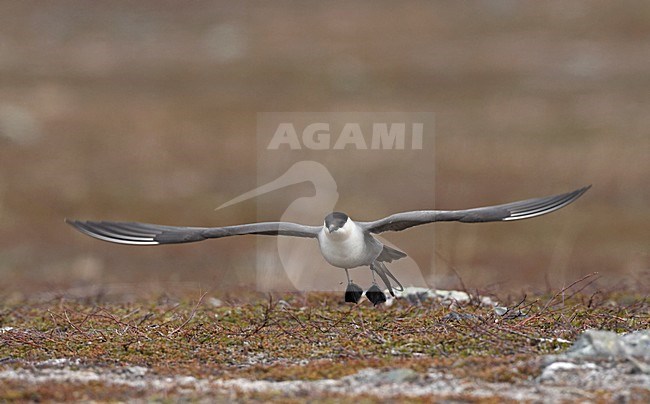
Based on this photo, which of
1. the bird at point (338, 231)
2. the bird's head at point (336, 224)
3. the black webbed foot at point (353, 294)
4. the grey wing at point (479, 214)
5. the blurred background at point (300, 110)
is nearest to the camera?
the grey wing at point (479, 214)

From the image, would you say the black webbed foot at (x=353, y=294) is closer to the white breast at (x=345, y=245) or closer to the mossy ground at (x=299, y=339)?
the mossy ground at (x=299, y=339)

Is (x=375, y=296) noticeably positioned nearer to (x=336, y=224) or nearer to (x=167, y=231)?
(x=336, y=224)

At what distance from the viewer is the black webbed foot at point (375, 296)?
384 inches

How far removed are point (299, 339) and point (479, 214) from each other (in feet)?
6.87

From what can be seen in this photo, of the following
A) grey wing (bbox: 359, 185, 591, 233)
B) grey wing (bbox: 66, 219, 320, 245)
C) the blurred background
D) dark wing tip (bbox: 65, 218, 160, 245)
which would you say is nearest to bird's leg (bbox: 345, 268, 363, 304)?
grey wing (bbox: 359, 185, 591, 233)

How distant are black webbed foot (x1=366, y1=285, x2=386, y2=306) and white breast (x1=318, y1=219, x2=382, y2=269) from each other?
351 millimetres

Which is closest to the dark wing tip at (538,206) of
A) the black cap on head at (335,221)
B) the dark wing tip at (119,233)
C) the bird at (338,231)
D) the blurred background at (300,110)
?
the bird at (338,231)

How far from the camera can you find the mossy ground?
24.2 ft

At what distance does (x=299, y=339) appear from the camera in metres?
8.67

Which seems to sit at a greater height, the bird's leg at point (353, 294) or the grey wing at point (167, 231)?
the grey wing at point (167, 231)

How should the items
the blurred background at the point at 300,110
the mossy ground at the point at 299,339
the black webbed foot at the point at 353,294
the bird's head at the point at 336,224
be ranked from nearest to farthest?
the mossy ground at the point at 299,339 → the bird's head at the point at 336,224 → the black webbed foot at the point at 353,294 → the blurred background at the point at 300,110

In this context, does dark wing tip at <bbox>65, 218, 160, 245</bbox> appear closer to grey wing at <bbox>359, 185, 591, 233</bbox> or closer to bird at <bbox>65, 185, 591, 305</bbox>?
bird at <bbox>65, 185, 591, 305</bbox>

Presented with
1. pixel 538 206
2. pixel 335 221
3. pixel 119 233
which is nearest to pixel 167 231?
pixel 119 233

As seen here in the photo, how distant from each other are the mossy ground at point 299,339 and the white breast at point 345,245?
54cm
